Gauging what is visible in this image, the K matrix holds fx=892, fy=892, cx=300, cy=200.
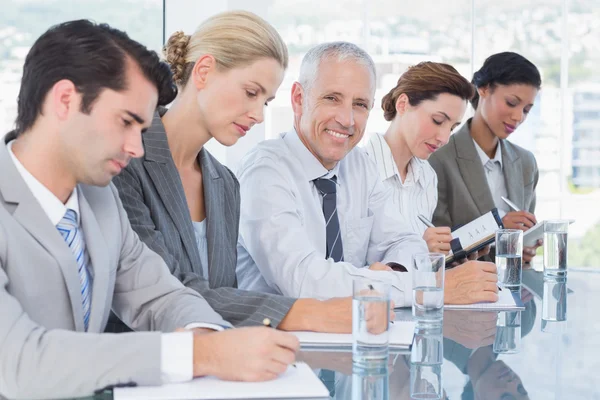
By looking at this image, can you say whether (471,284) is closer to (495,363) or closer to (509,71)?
(495,363)

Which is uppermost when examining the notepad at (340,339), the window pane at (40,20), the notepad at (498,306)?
the window pane at (40,20)

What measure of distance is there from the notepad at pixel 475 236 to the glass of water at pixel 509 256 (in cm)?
19

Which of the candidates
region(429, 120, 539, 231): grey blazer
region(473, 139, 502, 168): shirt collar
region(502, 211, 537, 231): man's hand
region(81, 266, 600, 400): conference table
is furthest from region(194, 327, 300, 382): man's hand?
region(473, 139, 502, 168): shirt collar

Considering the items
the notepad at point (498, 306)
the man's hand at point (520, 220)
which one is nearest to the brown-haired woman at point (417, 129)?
the man's hand at point (520, 220)

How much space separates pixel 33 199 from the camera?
58.4 inches

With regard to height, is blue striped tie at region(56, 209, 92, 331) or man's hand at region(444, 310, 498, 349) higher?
blue striped tie at region(56, 209, 92, 331)

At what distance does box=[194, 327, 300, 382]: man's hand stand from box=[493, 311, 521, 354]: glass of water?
59 cm

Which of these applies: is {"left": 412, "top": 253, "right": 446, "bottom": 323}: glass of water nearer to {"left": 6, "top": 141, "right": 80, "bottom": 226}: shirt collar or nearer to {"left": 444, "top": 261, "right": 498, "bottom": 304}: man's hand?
{"left": 444, "top": 261, "right": 498, "bottom": 304}: man's hand

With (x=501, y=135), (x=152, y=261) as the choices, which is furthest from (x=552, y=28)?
(x=152, y=261)

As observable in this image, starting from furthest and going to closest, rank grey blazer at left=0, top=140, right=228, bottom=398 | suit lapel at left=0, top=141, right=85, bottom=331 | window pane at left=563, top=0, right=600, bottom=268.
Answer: window pane at left=563, top=0, right=600, bottom=268 → suit lapel at left=0, top=141, right=85, bottom=331 → grey blazer at left=0, top=140, right=228, bottom=398

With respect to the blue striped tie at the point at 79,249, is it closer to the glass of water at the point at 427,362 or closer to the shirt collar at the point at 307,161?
the glass of water at the point at 427,362

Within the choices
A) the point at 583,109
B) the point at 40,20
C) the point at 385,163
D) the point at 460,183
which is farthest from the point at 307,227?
the point at 583,109

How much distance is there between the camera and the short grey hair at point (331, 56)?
8.46 feet

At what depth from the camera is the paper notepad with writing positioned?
1338 millimetres
